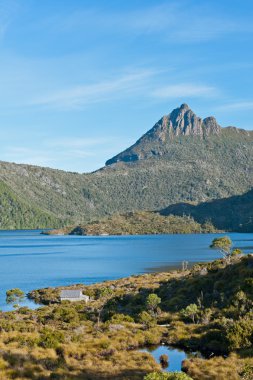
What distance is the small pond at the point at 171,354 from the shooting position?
44.4 meters

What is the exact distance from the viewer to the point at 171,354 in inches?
1925

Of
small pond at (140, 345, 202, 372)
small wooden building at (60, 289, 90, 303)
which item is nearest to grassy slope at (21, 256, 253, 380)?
small pond at (140, 345, 202, 372)

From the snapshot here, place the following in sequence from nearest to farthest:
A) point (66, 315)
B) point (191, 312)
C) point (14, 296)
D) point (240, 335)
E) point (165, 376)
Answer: point (165, 376) → point (240, 335) → point (191, 312) → point (66, 315) → point (14, 296)

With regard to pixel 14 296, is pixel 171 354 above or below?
above

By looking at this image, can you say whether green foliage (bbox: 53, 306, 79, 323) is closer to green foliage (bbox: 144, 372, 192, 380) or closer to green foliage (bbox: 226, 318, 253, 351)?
green foliage (bbox: 226, 318, 253, 351)

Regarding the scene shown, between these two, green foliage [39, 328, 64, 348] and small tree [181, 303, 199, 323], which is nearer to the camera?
green foliage [39, 328, 64, 348]

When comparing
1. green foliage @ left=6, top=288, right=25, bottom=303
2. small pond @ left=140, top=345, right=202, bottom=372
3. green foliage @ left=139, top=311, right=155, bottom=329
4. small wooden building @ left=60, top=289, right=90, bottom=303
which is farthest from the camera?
green foliage @ left=6, top=288, right=25, bottom=303

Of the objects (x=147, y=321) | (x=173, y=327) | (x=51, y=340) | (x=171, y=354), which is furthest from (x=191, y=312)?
(x=51, y=340)

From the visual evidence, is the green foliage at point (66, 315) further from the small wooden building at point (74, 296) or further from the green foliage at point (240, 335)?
the green foliage at point (240, 335)

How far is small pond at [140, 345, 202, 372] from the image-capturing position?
44375 millimetres

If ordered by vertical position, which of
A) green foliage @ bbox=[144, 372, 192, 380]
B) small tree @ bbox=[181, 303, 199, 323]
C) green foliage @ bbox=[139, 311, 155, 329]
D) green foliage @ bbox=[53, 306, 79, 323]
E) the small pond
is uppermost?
green foliage @ bbox=[144, 372, 192, 380]

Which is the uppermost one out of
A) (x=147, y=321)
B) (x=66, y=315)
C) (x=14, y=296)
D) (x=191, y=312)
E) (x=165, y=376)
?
(x=165, y=376)

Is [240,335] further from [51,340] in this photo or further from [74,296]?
[74,296]

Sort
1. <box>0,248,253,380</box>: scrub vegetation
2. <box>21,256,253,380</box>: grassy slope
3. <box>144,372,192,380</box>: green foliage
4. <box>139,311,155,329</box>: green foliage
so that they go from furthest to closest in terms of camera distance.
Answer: <box>139,311,155,329</box>: green foliage
<box>21,256,253,380</box>: grassy slope
<box>0,248,253,380</box>: scrub vegetation
<box>144,372,192,380</box>: green foliage
